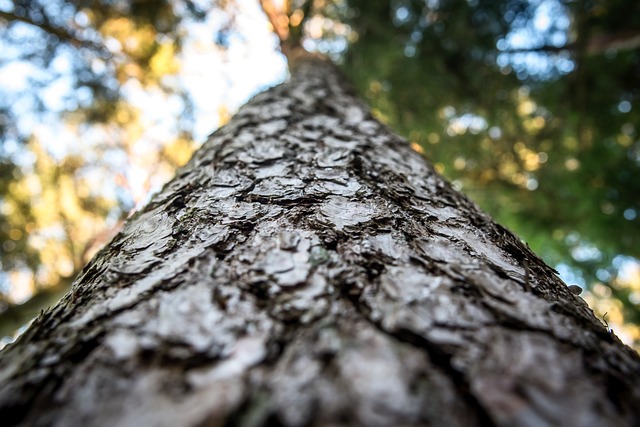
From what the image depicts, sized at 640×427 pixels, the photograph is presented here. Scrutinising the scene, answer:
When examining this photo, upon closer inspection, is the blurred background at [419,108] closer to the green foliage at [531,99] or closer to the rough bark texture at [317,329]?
the green foliage at [531,99]

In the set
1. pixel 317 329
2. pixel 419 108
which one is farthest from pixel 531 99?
pixel 317 329

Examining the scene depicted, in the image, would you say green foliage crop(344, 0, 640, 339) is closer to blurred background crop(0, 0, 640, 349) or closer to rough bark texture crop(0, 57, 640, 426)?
blurred background crop(0, 0, 640, 349)

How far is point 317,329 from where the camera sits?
606mm

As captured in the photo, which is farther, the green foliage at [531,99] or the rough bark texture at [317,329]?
the green foliage at [531,99]

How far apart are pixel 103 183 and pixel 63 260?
1668mm

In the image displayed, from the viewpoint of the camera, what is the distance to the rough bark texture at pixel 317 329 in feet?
1.61

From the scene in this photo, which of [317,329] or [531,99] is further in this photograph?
[531,99]

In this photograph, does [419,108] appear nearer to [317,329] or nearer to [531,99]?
[531,99]

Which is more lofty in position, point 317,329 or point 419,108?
point 419,108

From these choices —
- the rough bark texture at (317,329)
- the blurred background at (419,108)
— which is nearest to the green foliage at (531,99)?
the blurred background at (419,108)

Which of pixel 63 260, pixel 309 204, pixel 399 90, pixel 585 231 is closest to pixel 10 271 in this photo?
pixel 63 260

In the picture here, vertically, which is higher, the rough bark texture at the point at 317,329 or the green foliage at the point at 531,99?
the green foliage at the point at 531,99

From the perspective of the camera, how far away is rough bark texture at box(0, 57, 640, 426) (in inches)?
19.3

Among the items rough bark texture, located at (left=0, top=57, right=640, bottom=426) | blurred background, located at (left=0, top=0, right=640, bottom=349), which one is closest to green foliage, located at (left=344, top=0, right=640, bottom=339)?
blurred background, located at (left=0, top=0, right=640, bottom=349)
